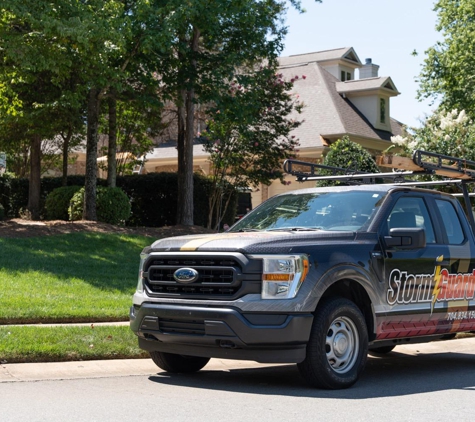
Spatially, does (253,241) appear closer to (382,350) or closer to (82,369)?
(82,369)

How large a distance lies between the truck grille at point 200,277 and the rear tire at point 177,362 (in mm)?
840

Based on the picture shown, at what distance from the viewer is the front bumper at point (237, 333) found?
7152 millimetres

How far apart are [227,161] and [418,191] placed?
1704 cm

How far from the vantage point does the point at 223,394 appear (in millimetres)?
7297

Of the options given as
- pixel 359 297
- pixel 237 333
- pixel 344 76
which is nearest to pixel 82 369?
pixel 237 333

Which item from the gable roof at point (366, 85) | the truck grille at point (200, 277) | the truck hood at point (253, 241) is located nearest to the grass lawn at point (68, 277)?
the truck grille at point (200, 277)

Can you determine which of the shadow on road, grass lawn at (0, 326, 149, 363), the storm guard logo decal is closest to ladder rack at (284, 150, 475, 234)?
the storm guard logo decal

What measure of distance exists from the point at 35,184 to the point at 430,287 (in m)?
20.5

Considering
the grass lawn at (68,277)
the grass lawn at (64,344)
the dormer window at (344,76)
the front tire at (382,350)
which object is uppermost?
the dormer window at (344,76)

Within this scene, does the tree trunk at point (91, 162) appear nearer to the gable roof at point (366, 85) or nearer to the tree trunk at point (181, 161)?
the tree trunk at point (181, 161)

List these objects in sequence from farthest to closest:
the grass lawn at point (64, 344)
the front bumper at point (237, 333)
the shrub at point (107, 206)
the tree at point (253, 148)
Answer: the tree at point (253, 148) < the shrub at point (107, 206) < the grass lawn at point (64, 344) < the front bumper at point (237, 333)

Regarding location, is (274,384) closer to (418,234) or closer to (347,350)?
(347,350)

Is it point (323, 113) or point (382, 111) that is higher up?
point (382, 111)

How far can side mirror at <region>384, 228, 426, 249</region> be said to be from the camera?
8.02 metres
